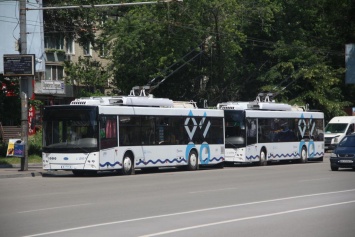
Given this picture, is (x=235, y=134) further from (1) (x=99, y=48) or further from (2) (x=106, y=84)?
(2) (x=106, y=84)

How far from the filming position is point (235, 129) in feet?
126

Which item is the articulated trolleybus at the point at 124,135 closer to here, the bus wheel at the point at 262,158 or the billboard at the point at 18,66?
the billboard at the point at 18,66

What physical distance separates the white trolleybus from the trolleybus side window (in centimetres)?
972

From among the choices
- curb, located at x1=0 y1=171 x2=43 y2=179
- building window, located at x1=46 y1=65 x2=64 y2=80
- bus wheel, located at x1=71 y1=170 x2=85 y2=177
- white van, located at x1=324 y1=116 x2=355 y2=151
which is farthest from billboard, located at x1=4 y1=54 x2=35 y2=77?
building window, located at x1=46 y1=65 x2=64 y2=80

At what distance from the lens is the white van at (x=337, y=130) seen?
185 feet

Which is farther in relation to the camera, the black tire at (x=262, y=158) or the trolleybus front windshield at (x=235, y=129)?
the black tire at (x=262, y=158)

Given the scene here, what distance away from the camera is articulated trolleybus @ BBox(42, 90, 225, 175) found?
28.9 m

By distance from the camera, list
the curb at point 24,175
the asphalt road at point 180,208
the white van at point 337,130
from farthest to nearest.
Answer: the white van at point 337,130, the curb at point 24,175, the asphalt road at point 180,208

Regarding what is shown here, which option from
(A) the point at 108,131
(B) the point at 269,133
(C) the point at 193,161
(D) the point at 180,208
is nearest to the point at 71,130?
(A) the point at 108,131

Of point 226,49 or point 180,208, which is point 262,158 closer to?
point 226,49

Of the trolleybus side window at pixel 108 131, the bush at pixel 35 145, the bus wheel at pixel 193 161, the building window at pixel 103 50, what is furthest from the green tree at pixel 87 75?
the trolleybus side window at pixel 108 131

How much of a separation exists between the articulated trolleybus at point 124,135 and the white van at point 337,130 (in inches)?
860

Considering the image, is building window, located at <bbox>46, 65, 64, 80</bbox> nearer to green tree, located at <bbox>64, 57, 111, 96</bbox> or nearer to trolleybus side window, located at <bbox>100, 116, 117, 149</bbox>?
green tree, located at <bbox>64, 57, 111, 96</bbox>

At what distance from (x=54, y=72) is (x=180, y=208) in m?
47.8
